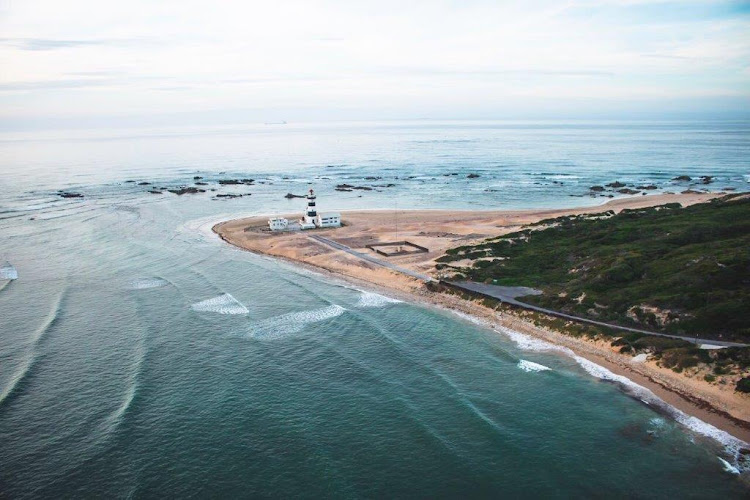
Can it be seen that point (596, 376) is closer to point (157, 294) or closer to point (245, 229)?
point (157, 294)

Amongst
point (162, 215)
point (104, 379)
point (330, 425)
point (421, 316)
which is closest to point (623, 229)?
point (421, 316)

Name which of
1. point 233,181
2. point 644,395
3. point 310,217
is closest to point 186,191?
point 233,181

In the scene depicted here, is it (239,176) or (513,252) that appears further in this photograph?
(239,176)

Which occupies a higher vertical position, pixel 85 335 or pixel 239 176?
pixel 239 176

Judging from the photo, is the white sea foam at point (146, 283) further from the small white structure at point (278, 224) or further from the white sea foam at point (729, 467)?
the white sea foam at point (729, 467)

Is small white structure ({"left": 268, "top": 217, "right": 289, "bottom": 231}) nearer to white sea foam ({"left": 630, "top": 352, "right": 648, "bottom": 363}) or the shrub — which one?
white sea foam ({"left": 630, "top": 352, "right": 648, "bottom": 363})

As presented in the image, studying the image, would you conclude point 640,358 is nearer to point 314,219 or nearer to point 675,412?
point 675,412
